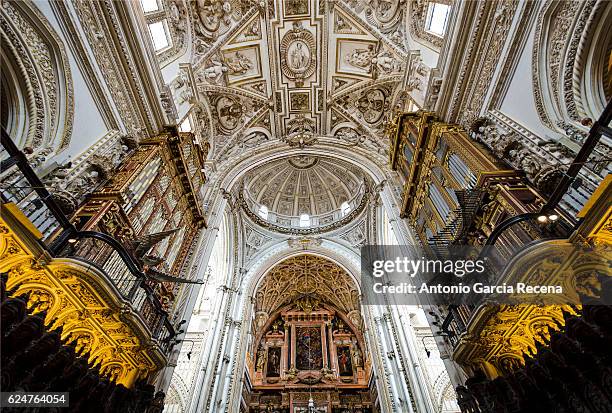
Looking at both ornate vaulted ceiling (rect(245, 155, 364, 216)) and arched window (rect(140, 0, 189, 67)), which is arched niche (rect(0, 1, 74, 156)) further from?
ornate vaulted ceiling (rect(245, 155, 364, 216))

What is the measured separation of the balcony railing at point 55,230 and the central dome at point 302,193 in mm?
16159

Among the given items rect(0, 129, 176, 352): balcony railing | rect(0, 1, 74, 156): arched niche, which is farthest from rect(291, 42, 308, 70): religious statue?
rect(0, 129, 176, 352): balcony railing

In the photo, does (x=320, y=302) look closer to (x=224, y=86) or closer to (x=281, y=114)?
(x=281, y=114)

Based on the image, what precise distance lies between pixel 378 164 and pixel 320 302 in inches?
556

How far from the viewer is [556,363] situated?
513 centimetres

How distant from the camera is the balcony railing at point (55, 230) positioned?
4.96 metres

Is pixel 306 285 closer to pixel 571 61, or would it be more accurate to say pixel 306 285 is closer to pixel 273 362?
pixel 273 362

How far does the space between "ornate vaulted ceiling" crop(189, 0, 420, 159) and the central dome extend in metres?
3.97

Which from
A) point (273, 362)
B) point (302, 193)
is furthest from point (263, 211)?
point (273, 362)

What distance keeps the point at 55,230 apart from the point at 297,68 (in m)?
16.0

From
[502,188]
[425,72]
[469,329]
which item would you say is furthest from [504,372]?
[425,72]

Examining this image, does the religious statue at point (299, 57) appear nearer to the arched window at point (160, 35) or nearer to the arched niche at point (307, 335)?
the arched window at point (160, 35)

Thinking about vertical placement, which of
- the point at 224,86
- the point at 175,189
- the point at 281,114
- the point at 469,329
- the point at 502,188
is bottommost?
the point at 469,329

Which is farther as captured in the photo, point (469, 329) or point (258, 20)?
point (258, 20)
